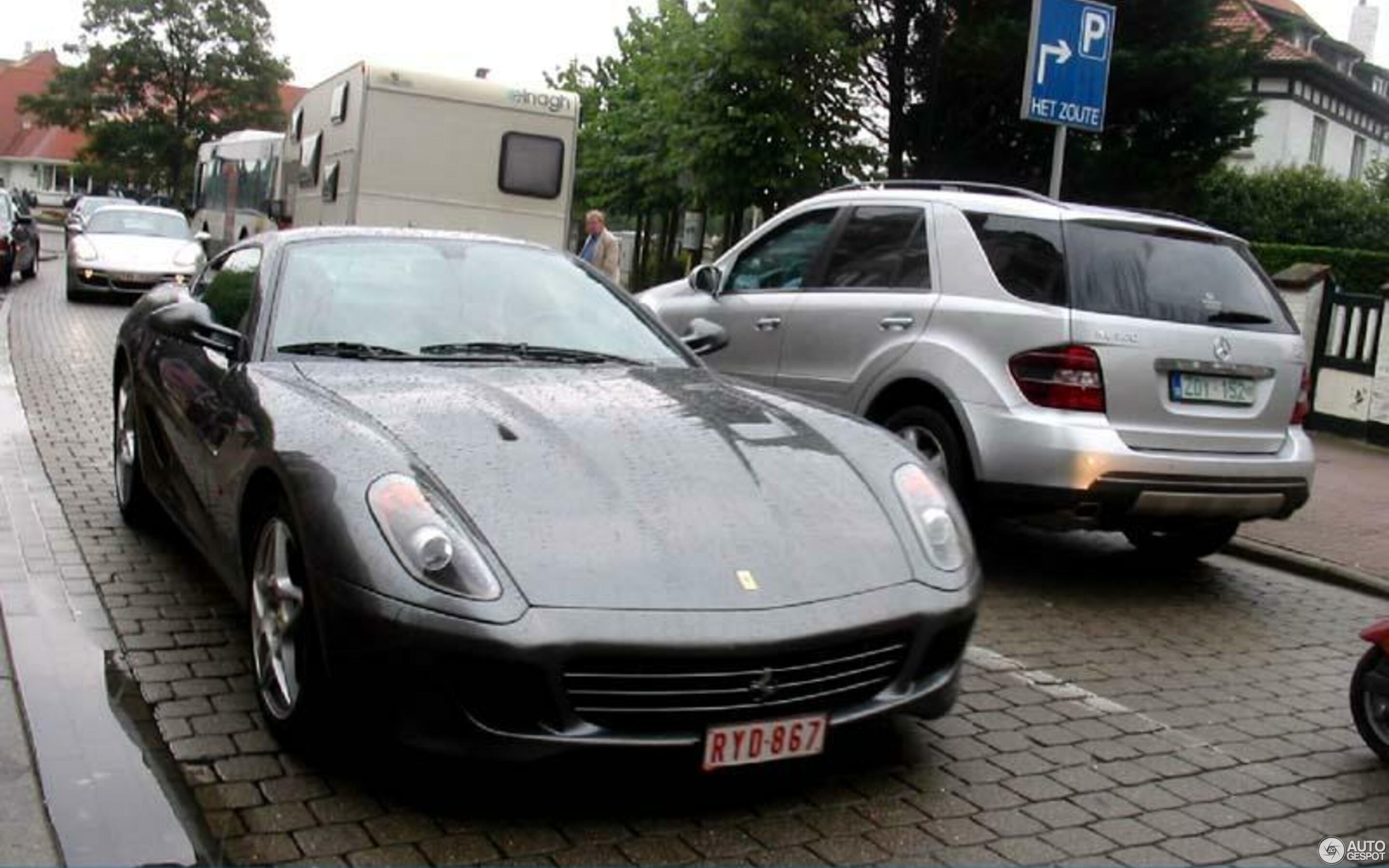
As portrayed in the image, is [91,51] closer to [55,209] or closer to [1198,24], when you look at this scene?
[55,209]

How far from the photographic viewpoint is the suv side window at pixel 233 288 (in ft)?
16.2

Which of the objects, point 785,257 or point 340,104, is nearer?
point 785,257

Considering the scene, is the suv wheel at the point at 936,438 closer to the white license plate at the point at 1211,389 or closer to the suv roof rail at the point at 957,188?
the white license plate at the point at 1211,389

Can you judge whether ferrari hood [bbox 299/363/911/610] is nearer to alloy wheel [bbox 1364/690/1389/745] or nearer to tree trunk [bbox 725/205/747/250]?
alloy wheel [bbox 1364/690/1389/745]

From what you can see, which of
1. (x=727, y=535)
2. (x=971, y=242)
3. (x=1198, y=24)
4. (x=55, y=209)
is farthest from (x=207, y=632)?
(x=55, y=209)

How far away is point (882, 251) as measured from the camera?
23.5 feet

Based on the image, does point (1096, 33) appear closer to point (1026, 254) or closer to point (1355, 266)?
point (1026, 254)

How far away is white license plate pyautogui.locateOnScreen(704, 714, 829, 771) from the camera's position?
3289 mm

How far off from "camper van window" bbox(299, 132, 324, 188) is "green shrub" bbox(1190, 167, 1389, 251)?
14641mm

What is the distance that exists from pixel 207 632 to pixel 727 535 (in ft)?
7.32

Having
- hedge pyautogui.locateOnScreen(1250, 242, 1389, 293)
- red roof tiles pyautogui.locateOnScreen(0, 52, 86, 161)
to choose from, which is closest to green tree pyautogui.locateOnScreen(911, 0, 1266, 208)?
hedge pyautogui.locateOnScreen(1250, 242, 1389, 293)

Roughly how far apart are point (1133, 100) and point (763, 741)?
53.1 feet

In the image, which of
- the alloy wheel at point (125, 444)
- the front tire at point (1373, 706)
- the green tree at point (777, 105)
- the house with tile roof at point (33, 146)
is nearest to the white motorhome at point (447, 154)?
the green tree at point (777, 105)

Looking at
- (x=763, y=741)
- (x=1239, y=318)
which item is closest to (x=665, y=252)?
(x=1239, y=318)
